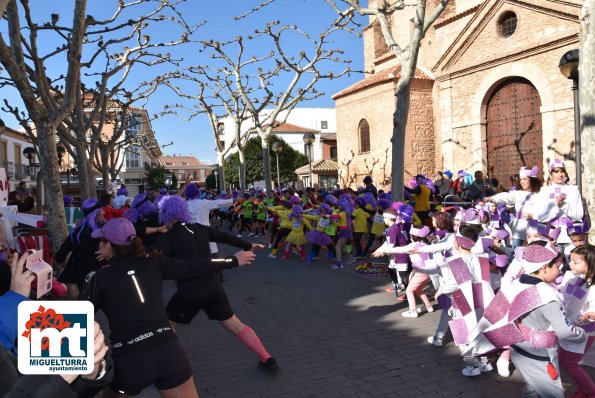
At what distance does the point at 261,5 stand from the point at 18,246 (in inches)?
252

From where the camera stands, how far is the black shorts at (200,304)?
443cm

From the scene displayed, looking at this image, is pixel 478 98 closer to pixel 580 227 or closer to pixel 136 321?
pixel 580 227

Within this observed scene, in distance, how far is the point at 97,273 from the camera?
10.2ft

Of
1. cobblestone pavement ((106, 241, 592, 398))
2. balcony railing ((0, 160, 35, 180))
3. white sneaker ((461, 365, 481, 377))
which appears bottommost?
cobblestone pavement ((106, 241, 592, 398))

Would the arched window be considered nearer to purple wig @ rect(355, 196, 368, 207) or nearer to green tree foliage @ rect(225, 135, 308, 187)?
purple wig @ rect(355, 196, 368, 207)

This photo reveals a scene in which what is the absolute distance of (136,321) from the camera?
302 cm

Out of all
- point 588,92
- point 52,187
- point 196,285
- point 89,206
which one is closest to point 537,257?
point 196,285

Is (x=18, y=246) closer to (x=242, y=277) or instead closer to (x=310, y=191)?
(x=242, y=277)

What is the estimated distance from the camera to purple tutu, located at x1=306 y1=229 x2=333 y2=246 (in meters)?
10.5

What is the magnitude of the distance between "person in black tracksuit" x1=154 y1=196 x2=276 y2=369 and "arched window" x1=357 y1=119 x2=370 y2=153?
2213 centimetres

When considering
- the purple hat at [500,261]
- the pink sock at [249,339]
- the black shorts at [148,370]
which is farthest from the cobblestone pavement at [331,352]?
the black shorts at [148,370]

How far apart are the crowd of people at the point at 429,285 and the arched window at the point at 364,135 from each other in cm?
1802

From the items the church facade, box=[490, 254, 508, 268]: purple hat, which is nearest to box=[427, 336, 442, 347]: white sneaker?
box=[490, 254, 508, 268]: purple hat

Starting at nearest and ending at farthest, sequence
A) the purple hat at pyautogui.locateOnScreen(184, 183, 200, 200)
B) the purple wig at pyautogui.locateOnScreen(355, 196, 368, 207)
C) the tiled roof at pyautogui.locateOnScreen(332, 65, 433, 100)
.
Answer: the purple hat at pyautogui.locateOnScreen(184, 183, 200, 200) < the purple wig at pyautogui.locateOnScreen(355, 196, 368, 207) < the tiled roof at pyautogui.locateOnScreen(332, 65, 433, 100)
